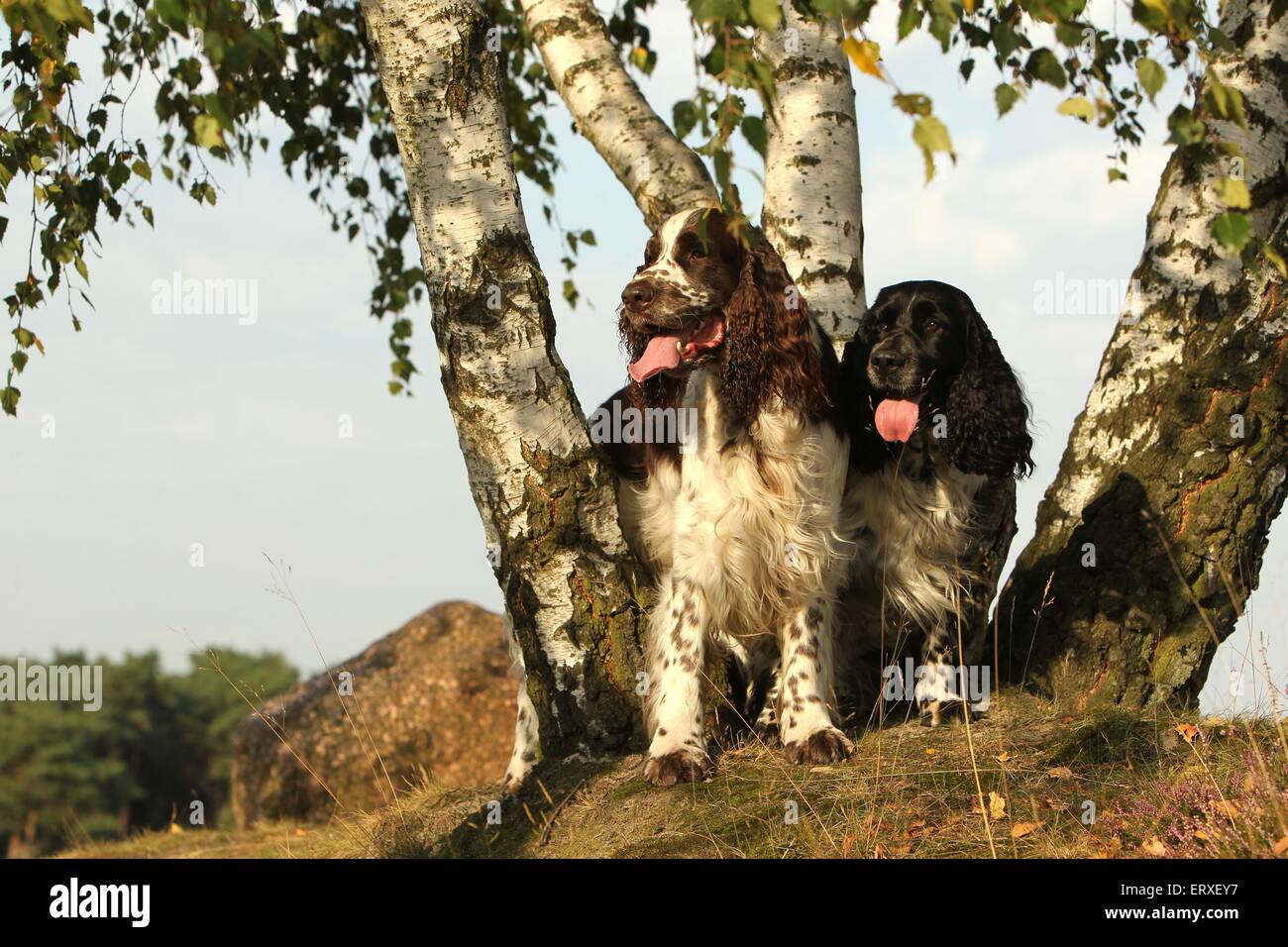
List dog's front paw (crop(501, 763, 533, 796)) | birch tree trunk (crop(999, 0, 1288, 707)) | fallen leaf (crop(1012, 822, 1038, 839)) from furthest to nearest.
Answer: birch tree trunk (crop(999, 0, 1288, 707)) < dog's front paw (crop(501, 763, 533, 796)) < fallen leaf (crop(1012, 822, 1038, 839))

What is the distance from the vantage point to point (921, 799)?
4.46 metres

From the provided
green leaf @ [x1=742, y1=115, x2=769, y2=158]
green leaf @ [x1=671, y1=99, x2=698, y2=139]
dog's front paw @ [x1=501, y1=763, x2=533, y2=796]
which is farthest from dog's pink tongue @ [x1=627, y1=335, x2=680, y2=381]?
green leaf @ [x1=742, y1=115, x2=769, y2=158]

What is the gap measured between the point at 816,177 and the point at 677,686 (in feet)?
8.81

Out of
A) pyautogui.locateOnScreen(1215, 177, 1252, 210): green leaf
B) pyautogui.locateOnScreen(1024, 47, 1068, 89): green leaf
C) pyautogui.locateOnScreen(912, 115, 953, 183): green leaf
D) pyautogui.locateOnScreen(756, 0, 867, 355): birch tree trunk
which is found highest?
pyautogui.locateOnScreen(756, 0, 867, 355): birch tree trunk

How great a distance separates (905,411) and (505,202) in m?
1.72

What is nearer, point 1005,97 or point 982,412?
point 1005,97

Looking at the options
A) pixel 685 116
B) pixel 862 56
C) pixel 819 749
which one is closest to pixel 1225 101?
pixel 862 56

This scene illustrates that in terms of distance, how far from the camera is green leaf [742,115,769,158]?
263 cm

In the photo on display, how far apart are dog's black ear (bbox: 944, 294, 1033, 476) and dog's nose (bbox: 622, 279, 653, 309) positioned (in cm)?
143

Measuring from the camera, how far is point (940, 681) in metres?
5.68

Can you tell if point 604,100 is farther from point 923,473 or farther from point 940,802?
point 940,802

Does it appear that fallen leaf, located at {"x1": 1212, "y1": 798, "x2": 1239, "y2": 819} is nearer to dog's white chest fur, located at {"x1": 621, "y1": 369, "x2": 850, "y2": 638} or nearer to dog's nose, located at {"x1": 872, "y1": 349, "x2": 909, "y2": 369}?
dog's white chest fur, located at {"x1": 621, "y1": 369, "x2": 850, "y2": 638}
